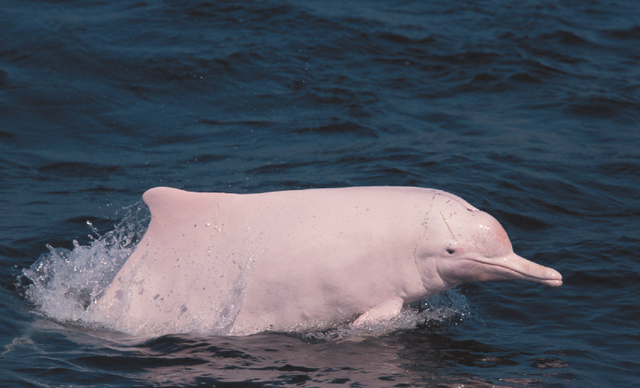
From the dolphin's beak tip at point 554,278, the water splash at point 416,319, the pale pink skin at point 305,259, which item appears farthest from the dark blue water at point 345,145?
the dolphin's beak tip at point 554,278

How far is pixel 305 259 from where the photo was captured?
796 centimetres

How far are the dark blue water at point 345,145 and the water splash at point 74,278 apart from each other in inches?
8.2

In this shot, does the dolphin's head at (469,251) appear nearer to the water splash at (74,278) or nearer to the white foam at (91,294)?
the white foam at (91,294)

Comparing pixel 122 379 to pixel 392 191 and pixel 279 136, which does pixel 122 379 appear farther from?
pixel 279 136

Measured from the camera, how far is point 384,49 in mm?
19688

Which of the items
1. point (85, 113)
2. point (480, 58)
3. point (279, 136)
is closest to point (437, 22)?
point (480, 58)

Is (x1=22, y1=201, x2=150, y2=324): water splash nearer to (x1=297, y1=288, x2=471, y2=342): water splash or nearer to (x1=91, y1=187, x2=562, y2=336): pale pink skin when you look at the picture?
(x1=91, y1=187, x2=562, y2=336): pale pink skin

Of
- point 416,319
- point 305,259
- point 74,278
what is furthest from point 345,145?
point 305,259

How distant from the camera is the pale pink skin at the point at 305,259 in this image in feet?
26.1

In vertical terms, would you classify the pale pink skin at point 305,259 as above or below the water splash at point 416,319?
above

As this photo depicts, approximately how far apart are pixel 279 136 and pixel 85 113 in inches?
165

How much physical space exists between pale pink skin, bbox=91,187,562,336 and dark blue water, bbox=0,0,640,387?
1.05 ft

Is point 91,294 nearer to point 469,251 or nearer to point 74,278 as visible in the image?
point 74,278

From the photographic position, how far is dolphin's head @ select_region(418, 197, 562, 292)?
7.94m
